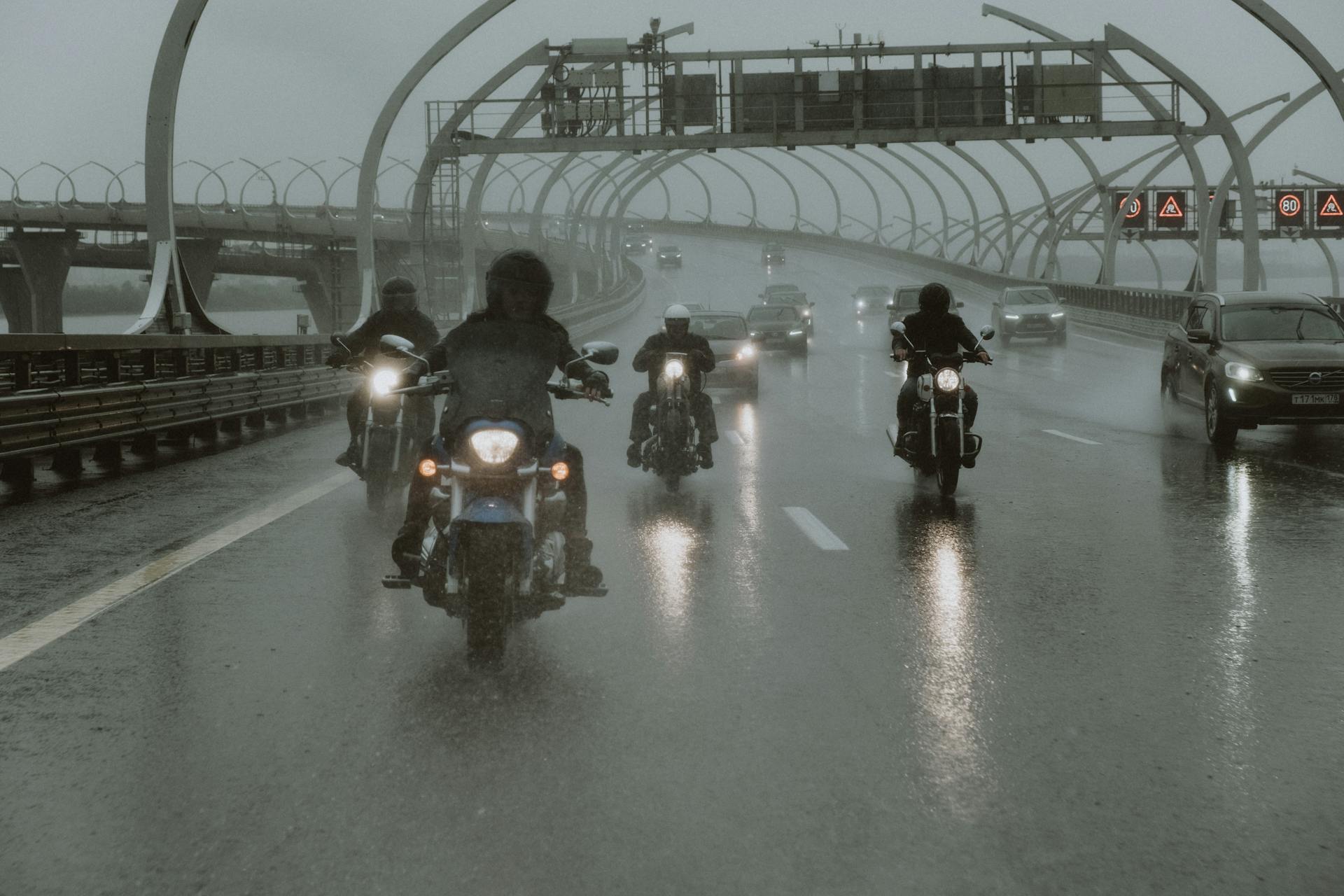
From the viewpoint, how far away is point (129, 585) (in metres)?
8.28

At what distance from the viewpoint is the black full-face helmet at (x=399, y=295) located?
11.4m

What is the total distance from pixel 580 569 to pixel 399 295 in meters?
4.95

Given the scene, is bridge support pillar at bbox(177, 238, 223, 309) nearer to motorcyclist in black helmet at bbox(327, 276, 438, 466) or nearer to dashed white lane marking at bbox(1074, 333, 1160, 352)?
dashed white lane marking at bbox(1074, 333, 1160, 352)

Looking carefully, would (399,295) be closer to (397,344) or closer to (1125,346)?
(397,344)

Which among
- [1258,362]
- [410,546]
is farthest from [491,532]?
[1258,362]

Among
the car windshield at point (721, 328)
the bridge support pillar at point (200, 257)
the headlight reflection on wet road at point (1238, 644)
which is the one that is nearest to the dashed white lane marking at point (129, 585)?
the headlight reflection on wet road at point (1238, 644)

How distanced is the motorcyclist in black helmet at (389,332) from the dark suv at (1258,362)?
853cm

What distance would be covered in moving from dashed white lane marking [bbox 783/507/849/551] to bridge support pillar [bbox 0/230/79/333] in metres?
81.2

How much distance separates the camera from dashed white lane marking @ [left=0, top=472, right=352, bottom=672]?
6832mm

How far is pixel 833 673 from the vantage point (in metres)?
6.11

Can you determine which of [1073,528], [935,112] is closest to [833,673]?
[1073,528]

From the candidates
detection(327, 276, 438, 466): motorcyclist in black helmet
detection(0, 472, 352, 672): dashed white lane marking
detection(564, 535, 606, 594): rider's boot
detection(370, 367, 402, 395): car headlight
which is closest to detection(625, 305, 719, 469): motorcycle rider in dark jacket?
detection(327, 276, 438, 466): motorcyclist in black helmet

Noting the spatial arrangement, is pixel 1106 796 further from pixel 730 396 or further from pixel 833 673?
pixel 730 396

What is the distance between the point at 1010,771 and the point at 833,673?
1.41 m
